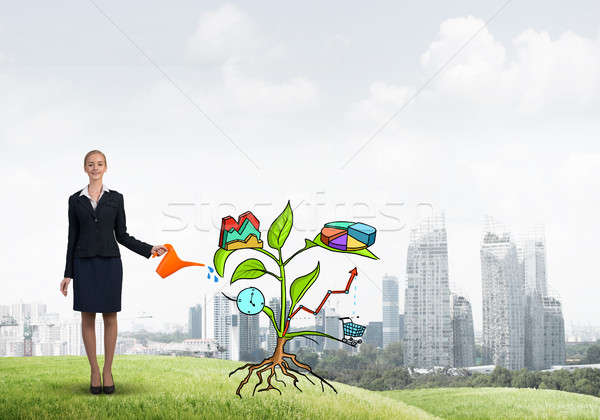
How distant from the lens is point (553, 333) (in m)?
11.5

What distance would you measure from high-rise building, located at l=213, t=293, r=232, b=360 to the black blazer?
9.84 ft

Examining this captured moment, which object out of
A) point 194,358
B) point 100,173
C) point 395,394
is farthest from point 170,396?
point 395,394

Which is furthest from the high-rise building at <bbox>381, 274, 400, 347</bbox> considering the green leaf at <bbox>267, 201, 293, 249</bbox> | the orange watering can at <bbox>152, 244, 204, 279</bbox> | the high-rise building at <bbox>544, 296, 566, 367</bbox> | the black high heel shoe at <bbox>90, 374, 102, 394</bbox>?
the black high heel shoe at <bbox>90, 374, 102, 394</bbox>

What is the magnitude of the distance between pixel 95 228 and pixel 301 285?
1.68 m

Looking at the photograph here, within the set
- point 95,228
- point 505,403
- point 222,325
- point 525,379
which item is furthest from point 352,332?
point 525,379

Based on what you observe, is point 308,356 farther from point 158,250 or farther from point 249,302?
point 158,250

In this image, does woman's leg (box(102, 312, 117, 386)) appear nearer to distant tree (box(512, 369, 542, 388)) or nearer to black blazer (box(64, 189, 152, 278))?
black blazer (box(64, 189, 152, 278))

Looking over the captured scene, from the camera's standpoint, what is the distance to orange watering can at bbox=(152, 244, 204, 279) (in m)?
4.81

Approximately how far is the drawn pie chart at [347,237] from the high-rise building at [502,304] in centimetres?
674

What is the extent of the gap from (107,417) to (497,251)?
862 cm

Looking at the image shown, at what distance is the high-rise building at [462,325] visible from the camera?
11172mm

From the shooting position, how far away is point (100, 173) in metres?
4.62

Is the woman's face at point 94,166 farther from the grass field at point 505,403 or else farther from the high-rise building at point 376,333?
the high-rise building at point 376,333

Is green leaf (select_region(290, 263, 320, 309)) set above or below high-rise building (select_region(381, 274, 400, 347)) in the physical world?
above
